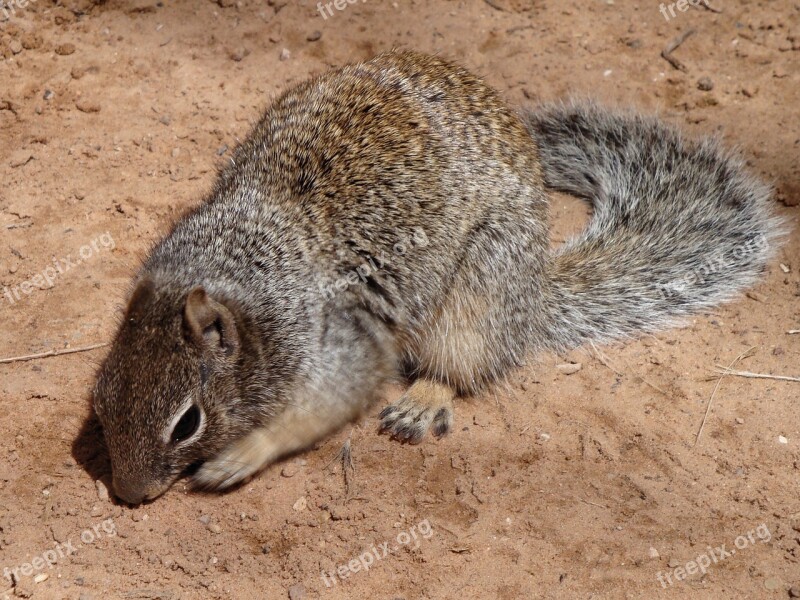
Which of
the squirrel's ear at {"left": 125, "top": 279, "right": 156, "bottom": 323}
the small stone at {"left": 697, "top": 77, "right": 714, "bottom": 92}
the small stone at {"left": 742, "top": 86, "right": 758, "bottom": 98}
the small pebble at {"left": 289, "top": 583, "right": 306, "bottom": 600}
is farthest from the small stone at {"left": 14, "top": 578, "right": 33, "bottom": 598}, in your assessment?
the small stone at {"left": 742, "top": 86, "right": 758, "bottom": 98}

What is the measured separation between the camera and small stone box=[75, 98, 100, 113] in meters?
5.79

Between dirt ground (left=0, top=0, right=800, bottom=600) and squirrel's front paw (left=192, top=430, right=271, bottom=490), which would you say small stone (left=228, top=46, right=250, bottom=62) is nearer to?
dirt ground (left=0, top=0, right=800, bottom=600)

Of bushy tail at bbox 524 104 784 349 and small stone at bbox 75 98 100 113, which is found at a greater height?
bushy tail at bbox 524 104 784 349

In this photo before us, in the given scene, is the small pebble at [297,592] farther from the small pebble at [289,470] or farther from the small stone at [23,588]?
the small stone at [23,588]

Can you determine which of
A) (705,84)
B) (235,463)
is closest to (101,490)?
(235,463)

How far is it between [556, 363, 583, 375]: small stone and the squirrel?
0.14 m

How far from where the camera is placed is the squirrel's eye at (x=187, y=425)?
3.58 meters

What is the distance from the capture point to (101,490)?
12.9 ft

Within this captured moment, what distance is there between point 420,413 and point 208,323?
132cm

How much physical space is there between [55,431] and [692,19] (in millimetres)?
5237

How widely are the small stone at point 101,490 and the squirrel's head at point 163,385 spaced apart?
23 cm

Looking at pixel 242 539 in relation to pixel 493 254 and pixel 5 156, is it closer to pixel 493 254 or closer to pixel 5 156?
pixel 493 254

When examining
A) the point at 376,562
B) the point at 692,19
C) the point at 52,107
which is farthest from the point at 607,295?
the point at 52,107

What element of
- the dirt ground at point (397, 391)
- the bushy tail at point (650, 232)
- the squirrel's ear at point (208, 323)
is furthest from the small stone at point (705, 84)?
the squirrel's ear at point (208, 323)
